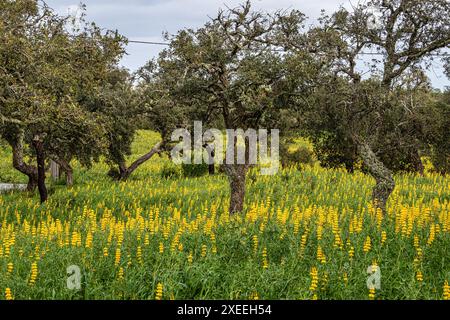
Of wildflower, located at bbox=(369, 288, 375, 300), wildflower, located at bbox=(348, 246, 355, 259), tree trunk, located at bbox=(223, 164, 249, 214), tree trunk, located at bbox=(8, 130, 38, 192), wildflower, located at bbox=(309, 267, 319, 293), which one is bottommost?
wildflower, located at bbox=(369, 288, 375, 300)

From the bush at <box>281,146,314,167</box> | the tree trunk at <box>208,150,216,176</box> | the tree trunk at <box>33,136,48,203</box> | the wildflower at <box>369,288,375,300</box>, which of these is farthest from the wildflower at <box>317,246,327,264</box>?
the bush at <box>281,146,314,167</box>

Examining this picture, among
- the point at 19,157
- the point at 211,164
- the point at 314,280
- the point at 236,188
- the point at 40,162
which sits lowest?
the point at 314,280

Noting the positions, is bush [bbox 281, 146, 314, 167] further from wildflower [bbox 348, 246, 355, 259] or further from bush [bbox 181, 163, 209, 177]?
wildflower [bbox 348, 246, 355, 259]

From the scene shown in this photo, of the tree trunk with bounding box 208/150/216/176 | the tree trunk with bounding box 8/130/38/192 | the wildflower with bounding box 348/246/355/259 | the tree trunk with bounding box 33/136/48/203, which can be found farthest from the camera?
the tree trunk with bounding box 208/150/216/176

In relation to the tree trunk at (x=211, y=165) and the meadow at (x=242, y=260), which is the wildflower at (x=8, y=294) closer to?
the meadow at (x=242, y=260)

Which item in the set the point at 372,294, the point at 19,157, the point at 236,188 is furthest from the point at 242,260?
the point at 19,157

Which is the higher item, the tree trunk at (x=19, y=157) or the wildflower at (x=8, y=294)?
the tree trunk at (x=19, y=157)

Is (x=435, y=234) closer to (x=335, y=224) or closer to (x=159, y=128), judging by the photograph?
(x=335, y=224)

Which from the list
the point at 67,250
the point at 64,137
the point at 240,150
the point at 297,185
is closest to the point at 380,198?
the point at 240,150

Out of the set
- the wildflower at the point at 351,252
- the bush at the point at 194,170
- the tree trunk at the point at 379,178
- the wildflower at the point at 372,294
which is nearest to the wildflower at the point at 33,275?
the wildflower at the point at 372,294

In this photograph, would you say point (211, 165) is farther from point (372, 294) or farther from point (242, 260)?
point (372, 294)

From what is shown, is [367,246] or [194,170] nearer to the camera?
[367,246]

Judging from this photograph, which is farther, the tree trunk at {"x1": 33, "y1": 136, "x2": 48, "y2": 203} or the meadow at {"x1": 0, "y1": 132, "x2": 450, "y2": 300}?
the tree trunk at {"x1": 33, "y1": 136, "x2": 48, "y2": 203}
